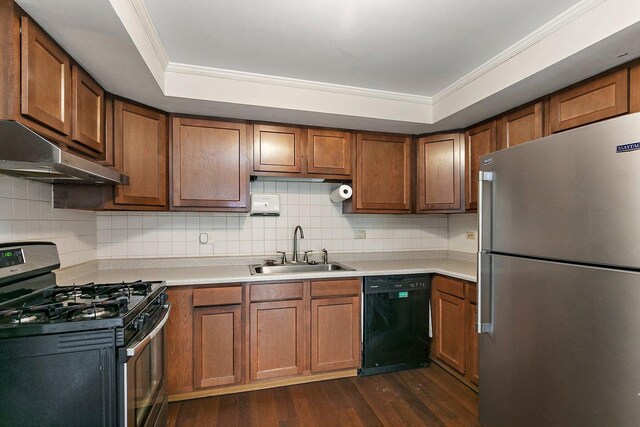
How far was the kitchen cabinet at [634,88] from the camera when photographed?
147 centimetres

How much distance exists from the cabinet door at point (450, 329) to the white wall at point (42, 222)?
8.99 feet

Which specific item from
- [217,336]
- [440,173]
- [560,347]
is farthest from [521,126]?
[217,336]

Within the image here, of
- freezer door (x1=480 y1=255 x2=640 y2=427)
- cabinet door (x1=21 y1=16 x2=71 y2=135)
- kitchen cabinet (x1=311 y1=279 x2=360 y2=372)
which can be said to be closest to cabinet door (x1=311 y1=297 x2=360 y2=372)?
kitchen cabinet (x1=311 y1=279 x2=360 y2=372)

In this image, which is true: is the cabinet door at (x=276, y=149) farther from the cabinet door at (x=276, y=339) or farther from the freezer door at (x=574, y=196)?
the freezer door at (x=574, y=196)

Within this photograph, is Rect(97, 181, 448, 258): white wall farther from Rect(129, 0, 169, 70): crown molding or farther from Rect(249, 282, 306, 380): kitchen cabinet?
Rect(129, 0, 169, 70): crown molding

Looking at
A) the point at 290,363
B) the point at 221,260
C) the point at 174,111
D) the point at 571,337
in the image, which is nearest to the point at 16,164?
the point at 174,111

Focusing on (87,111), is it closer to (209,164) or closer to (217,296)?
(209,164)

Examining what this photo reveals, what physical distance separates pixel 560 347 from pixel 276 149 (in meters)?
2.13

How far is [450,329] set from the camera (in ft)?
8.00

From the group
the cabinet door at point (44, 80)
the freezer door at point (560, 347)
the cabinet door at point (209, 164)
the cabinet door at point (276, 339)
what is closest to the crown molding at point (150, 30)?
the cabinet door at point (44, 80)

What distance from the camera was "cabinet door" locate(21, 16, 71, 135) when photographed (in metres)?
1.21

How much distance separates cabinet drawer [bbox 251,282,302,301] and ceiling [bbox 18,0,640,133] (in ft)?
4.18

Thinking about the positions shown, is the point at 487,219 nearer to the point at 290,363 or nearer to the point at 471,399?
the point at 471,399

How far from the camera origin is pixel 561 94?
1850 millimetres
